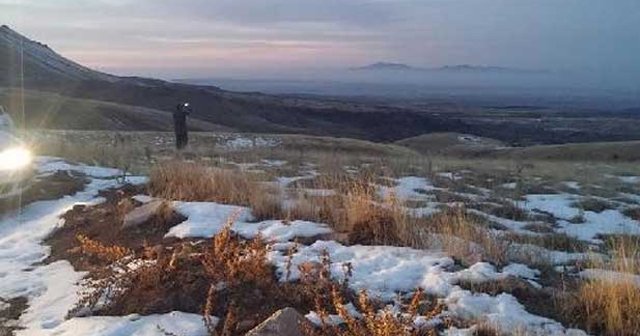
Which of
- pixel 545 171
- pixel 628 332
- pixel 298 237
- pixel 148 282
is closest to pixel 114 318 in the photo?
pixel 148 282

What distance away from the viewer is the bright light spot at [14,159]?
1034 cm

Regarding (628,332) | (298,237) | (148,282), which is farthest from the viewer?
(298,237)

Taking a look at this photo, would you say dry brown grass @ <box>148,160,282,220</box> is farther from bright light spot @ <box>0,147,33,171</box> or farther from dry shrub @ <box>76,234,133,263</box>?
dry shrub @ <box>76,234,133,263</box>

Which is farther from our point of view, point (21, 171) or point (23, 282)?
point (21, 171)

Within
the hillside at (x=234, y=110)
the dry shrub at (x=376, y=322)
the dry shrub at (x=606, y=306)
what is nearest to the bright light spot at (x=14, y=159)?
the dry shrub at (x=376, y=322)

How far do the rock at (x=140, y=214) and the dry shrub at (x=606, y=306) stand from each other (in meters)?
4.76

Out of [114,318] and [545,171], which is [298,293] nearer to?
[114,318]

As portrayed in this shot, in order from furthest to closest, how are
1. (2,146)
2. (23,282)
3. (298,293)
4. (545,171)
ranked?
(545,171), (2,146), (23,282), (298,293)

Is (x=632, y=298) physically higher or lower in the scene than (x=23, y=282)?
higher

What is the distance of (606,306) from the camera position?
17.1 feet

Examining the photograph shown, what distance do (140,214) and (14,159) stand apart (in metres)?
3.24

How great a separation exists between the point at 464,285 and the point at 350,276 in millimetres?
914

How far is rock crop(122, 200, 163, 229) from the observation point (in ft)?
27.1

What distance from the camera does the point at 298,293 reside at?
5.64 meters
